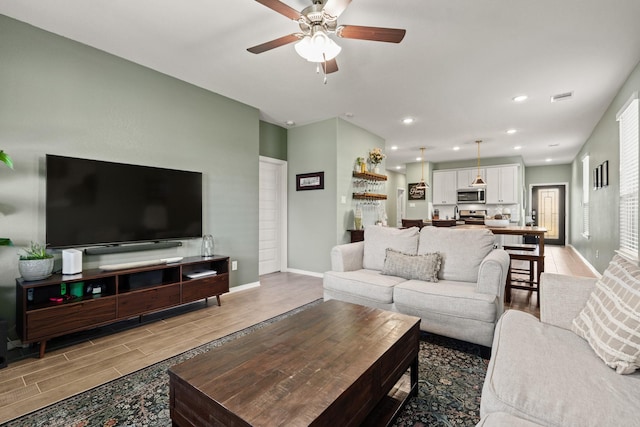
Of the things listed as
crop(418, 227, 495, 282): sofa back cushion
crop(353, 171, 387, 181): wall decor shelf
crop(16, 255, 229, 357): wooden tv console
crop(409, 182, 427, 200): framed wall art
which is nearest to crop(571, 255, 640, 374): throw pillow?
crop(418, 227, 495, 282): sofa back cushion

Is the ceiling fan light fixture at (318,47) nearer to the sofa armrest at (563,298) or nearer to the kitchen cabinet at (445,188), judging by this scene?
the sofa armrest at (563,298)

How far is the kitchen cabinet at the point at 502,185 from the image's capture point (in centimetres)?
795

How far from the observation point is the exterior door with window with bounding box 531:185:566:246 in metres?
9.70

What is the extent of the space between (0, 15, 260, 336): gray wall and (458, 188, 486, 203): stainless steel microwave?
668cm

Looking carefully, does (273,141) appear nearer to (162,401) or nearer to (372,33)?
(372,33)

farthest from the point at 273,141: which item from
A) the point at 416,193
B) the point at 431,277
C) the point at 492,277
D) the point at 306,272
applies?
the point at 416,193

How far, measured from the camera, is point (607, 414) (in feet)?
3.07

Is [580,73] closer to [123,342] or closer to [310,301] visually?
[310,301]

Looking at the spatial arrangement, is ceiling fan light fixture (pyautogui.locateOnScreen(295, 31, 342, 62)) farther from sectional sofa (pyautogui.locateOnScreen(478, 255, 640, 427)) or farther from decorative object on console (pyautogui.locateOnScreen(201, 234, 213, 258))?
decorative object on console (pyautogui.locateOnScreen(201, 234, 213, 258))

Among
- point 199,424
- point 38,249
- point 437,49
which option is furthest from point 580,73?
point 38,249

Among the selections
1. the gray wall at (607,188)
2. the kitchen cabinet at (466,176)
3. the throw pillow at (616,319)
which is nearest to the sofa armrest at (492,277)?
the throw pillow at (616,319)

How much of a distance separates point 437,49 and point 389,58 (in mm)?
457

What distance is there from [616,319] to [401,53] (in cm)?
266

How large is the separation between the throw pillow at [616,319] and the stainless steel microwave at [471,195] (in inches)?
290
